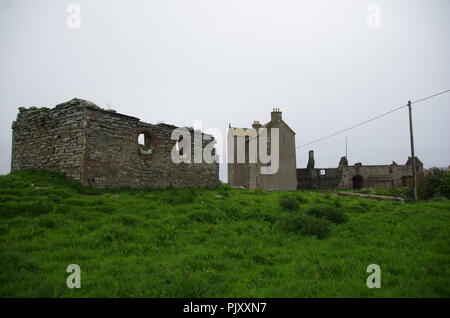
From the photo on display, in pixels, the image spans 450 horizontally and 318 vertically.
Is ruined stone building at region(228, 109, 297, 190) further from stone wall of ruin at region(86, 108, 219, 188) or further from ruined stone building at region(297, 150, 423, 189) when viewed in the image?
stone wall of ruin at region(86, 108, 219, 188)

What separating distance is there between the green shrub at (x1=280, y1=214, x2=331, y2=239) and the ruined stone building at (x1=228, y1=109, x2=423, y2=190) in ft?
73.3

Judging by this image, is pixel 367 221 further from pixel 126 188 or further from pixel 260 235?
pixel 126 188

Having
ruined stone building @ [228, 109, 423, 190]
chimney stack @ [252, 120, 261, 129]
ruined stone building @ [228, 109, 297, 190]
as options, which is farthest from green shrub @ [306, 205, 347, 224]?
A: chimney stack @ [252, 120, 261, 129]

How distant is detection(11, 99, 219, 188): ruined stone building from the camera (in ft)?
36.9

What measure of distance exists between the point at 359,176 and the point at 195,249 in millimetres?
34707

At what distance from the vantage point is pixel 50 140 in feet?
40.5

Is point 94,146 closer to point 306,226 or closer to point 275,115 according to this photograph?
point 306,226

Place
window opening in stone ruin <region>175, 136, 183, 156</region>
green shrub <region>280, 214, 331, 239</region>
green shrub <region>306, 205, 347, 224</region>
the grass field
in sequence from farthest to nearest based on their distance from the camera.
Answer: window opening in stone ruin <region>175, 136, 183, 156</region>, green shrub <region>306, 205, 347, 224</region>, green shrub <region>280, 214, 331, 239</region>, the grass field

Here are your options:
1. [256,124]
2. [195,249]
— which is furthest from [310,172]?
[195,249]

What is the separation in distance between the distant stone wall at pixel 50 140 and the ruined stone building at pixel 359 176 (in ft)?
100

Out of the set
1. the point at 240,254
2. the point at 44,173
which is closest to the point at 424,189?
the point at 240,254

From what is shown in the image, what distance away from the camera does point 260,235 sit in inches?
315

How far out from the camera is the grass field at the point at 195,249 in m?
4.52
